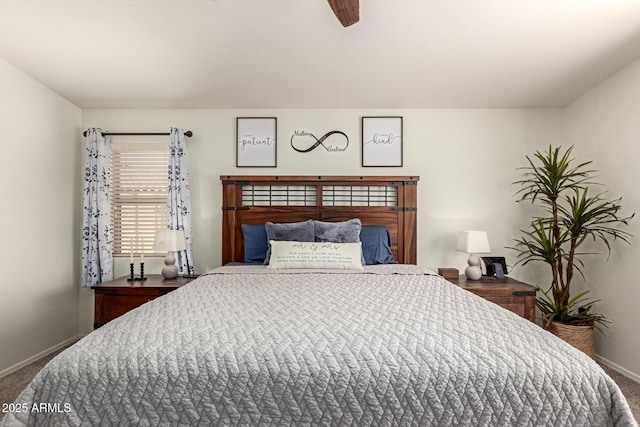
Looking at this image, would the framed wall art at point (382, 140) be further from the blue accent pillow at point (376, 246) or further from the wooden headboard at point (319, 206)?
the blue accent pillow at point (376, 246)

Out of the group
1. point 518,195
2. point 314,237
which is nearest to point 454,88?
point 518,195

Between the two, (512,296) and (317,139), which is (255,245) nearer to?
(317,139)

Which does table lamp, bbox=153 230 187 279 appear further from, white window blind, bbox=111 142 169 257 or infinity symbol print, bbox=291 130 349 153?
infinity symbol print, bbox=291 130 349 153

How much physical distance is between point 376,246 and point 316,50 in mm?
1784

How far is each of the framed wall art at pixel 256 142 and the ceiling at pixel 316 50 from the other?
0.92 ft

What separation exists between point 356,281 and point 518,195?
7.85 ft

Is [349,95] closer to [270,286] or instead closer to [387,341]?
[270,286]

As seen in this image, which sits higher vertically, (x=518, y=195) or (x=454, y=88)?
(x=454, y=88)

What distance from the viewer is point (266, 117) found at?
371 centimetres

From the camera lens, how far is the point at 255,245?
10.9 ft

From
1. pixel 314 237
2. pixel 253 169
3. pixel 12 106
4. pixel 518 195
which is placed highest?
pixel 12 106

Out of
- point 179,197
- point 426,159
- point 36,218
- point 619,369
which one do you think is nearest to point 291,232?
point 179,197

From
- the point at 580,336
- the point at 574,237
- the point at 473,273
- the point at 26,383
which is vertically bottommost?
the point at 26,383

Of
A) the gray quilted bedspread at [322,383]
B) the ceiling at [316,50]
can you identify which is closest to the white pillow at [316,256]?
the ceiling at [316,50]
